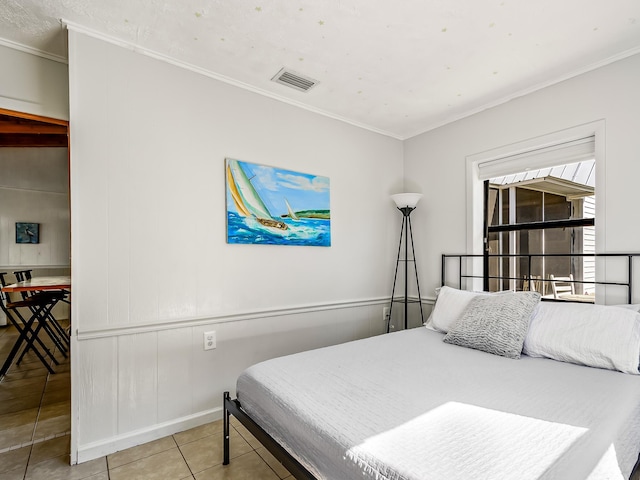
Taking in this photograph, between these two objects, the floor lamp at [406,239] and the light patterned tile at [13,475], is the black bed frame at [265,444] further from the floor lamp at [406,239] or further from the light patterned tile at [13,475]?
the floor lamp at [406,239]

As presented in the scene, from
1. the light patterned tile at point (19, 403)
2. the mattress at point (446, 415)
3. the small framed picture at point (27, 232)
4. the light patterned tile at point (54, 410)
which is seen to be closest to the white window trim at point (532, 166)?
the mattress at point (446, 415)

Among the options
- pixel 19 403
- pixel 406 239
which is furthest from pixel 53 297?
pixel 406 239

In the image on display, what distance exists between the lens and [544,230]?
2.63 m

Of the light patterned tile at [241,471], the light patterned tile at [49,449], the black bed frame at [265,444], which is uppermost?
the black bed frame at [265,444]

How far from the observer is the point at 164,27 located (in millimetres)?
1829

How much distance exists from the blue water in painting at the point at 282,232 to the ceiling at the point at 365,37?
0.98 meters

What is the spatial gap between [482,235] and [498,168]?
58 centimetres

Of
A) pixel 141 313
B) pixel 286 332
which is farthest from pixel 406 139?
pixel 141 313

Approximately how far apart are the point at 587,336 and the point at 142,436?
254 centimetres

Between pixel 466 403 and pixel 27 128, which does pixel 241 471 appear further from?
pixel 27 128

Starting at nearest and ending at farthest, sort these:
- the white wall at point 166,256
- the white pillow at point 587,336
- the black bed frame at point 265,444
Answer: the black bed frame at point 265,444
the white pillow at point 587,336
the white wall at point 166,256

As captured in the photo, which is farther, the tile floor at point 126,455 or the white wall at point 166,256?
the white wall at point 166,256

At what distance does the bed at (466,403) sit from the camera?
985 mm

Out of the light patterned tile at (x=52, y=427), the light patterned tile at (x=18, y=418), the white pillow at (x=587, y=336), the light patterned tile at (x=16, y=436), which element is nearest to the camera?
the white pillow at (x=587, y=336)
